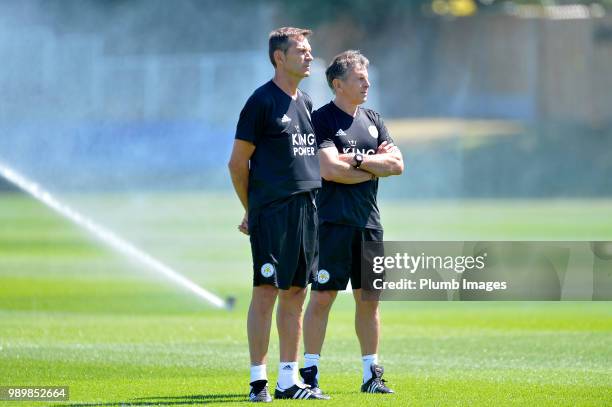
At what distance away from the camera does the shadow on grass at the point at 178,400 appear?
8219 mm

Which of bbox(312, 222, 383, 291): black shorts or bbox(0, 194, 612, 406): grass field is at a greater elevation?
bbox(312, 222, 383, 291): black shorts

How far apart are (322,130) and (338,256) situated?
2.89ft

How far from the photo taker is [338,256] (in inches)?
351

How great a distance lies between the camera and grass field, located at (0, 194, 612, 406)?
29.2 feet

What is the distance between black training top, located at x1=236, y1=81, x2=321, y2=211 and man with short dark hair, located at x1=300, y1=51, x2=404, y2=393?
1.30ft

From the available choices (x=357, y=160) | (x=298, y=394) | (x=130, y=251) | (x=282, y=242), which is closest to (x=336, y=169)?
(x=357, y=160)

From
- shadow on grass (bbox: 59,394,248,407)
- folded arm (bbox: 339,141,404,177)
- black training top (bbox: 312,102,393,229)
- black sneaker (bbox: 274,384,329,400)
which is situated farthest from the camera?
black training top (bbox: 312,102,393,229)

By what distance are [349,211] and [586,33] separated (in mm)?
49605

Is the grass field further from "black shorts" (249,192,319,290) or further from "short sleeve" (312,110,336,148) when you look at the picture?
"short sleeve" (312,110,336,148)

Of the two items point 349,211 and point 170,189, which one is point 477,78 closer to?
point 170,189

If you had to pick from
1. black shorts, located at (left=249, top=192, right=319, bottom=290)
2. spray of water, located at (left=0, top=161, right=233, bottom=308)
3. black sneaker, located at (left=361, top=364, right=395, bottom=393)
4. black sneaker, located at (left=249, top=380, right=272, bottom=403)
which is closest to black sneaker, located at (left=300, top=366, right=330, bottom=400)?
black sneaker, located at (left=361, top=364, right=395, bottom=393)

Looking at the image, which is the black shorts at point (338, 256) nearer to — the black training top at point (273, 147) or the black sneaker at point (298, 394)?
the black training top at point (273, 147)

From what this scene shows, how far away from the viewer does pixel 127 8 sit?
50.9 m

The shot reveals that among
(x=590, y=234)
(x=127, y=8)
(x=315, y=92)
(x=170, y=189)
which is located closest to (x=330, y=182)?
(x=590, y=234)
